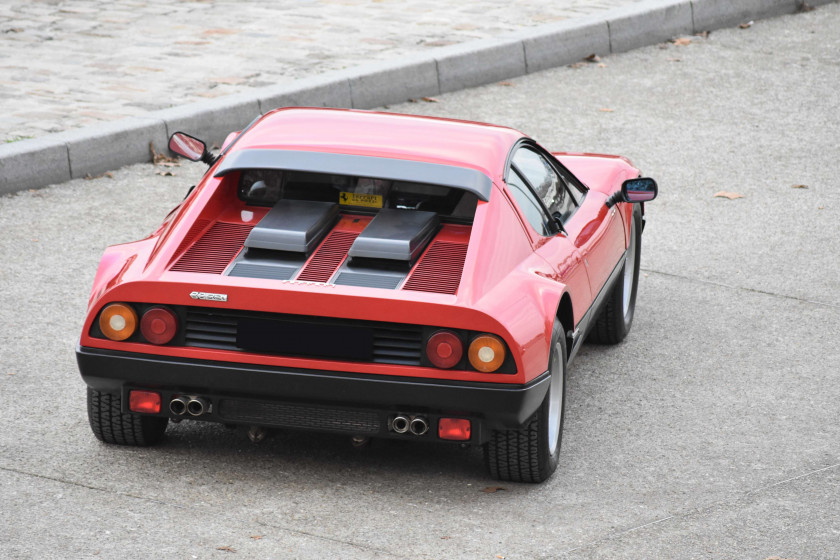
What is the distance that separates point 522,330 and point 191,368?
4.12ft

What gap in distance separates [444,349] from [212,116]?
6254 mm

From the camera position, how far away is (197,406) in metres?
4.93

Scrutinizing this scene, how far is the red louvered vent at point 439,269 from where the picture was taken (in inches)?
193

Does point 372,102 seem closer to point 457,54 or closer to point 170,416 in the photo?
point 457,54

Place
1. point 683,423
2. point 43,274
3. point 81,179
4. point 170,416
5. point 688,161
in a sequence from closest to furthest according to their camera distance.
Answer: point 170,416, point 683,423, point 43,274, point 81,179, point 688,161

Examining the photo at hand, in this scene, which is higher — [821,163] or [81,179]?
[81,179]

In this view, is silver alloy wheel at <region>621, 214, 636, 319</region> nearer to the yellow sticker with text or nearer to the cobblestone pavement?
the yellow sticker with text

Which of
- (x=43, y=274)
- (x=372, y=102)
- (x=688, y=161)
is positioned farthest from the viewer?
(x=372, y=102)

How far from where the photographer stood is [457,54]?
12.7 meters

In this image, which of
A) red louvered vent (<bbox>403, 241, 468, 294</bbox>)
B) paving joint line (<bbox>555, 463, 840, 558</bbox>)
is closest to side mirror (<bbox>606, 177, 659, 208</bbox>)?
red louvered vent (<bbox>403, 241, 468, 294</bbox>)

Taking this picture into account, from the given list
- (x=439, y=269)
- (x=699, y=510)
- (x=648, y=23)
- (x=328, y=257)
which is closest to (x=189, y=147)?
(x=328, y=257)

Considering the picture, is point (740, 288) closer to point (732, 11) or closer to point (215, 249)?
point (215, 249)

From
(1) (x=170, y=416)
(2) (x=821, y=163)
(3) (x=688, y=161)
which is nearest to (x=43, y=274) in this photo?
(1) (x=170, y=416)

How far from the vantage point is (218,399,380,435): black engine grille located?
486 cm
